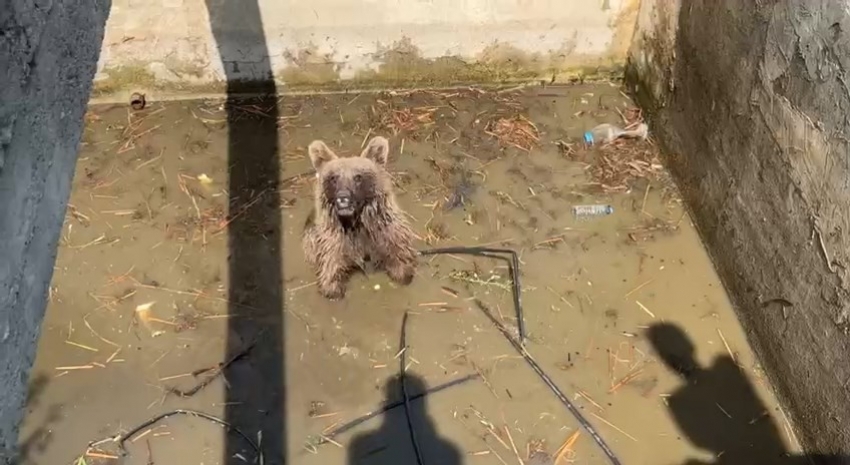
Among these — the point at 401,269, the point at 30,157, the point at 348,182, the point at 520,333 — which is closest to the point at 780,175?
the point at 520,333

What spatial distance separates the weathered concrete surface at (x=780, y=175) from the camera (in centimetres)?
280

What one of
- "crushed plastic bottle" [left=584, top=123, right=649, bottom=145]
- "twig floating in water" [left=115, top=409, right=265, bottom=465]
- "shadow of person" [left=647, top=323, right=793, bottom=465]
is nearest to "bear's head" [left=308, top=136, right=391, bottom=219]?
"twig floating in water" [left=115, top=409, right=265, bottom=465]

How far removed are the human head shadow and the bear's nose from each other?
1.42 metres

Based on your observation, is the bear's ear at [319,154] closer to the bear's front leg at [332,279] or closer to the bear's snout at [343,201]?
the bear's snout at [343,201]

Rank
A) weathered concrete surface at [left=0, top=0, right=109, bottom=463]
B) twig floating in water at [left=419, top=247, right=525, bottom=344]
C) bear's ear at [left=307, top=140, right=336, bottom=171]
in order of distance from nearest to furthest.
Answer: weathered concrete surface at [left=0, top=0, right=109, bottom=463], bear's ear at [left=307, top=140, right=336, bottom=171], twig floating in water at [left=419, top=247, right=525, bottom=344]

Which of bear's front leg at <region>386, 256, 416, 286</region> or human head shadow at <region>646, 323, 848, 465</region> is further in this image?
bear's front leg at <region>386, 256, 416, 286</region>

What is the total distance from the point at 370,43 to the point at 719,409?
2690 mm

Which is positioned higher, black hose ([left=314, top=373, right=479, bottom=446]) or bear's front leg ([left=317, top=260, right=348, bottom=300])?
bear's front leg ([left=317, top=260, right=348, bottom=300])

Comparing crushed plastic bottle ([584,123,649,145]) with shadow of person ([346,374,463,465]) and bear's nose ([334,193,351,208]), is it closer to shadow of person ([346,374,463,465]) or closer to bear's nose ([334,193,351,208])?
bear's nose ([334,193,351,208])

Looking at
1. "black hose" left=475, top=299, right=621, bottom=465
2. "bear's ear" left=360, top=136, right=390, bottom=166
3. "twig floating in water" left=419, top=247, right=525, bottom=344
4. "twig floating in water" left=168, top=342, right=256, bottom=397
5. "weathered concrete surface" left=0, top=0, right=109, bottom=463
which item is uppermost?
"weathered concrete surface" left=0, top=0, right=109, bottom=463

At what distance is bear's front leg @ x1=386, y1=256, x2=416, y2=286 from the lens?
11.4 ft

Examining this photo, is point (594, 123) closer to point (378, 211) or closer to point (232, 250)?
point (378, 211)

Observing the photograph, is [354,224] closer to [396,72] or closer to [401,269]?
[401,269]

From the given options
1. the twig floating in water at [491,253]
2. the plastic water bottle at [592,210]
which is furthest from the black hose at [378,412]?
the plastic water bottle at [592,210]
